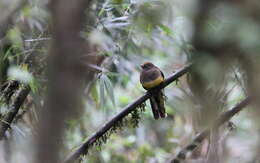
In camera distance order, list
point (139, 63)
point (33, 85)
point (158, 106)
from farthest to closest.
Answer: point (139, 63), point (158, 106), point (33, 85)

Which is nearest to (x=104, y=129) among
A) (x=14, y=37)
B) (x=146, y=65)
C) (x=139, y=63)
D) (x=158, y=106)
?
(x=158, y=106)

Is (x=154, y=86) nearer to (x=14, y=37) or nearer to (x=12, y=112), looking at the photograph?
(x=12, y=112)

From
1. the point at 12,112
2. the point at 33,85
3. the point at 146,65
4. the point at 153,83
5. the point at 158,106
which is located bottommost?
the point at 146,65

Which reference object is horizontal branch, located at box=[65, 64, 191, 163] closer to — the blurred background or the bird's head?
the blurred background

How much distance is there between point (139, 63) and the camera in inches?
185

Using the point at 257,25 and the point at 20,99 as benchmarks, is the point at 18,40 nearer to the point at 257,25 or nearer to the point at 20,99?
the point at 20,99

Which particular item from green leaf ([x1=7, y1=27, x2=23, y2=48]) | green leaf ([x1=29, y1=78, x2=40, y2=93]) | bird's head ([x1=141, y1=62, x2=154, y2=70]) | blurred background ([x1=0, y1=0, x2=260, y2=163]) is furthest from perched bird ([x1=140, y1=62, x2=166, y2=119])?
green leaf ([x1=7, y1=27, x2=23, y2=48])

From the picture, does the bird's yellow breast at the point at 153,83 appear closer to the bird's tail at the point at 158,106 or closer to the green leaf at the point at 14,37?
the bird's tail at the point at 158,106

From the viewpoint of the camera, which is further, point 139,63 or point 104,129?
point 139,63

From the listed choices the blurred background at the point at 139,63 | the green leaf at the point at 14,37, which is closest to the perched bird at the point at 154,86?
the blurred background at the point at 139,63

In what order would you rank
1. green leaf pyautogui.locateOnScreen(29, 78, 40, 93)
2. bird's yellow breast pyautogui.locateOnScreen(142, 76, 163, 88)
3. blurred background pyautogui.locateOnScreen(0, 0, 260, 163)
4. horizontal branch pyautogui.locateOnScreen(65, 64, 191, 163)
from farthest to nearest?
bird's yellow breast pyautogui.locateOnScreen(142, 76, 163, 88), green leaf pyautogui.locateOnScreen(29, 78, 40, 93), horizontal branch pyautogui.locateOnScreen(65, 64, 191, 163), blurred background pyautogui.locateOnScreen(0, 0, 260, 163)

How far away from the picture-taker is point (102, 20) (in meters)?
3.95

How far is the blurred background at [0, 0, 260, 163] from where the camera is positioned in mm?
1699

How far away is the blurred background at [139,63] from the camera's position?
1.70 m
